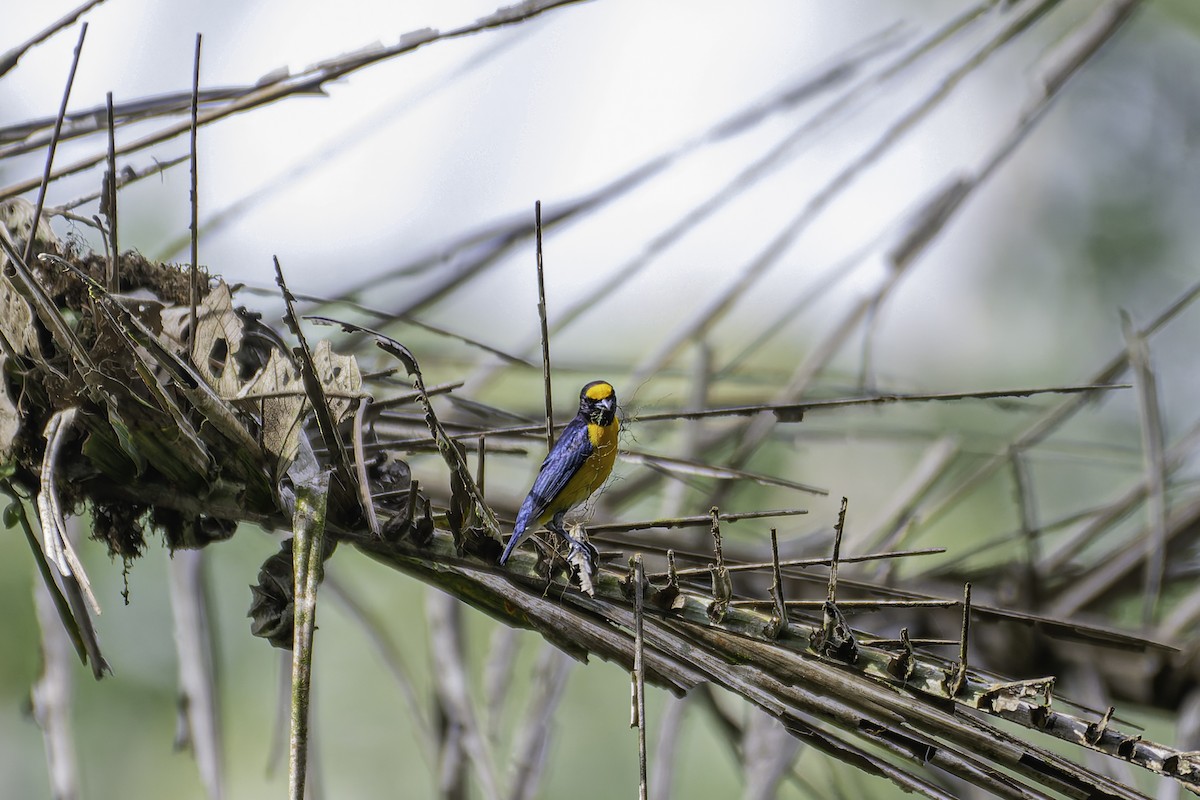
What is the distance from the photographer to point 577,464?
6.03ft

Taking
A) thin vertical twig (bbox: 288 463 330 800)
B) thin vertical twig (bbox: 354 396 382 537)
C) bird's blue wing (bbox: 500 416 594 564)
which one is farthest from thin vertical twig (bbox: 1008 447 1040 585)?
thin vertical twig (bbox: 288 463 330 800)

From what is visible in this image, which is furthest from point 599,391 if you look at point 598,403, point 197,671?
point 197,671

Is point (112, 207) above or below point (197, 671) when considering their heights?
above

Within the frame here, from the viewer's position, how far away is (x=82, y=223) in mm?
1882

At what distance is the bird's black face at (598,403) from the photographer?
198 centimetres

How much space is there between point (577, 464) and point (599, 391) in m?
A: 0.26

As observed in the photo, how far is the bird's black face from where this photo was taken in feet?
6.50

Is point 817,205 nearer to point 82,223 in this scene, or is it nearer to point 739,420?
point 739,420

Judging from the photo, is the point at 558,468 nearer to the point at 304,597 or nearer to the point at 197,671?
the point at 304,597

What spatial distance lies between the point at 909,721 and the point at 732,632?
25cm

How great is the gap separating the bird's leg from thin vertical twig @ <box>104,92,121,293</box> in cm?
84

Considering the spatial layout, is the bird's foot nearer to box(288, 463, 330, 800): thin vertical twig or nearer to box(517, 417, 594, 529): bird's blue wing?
box(517, 417, 594, 529): bird's blue wing

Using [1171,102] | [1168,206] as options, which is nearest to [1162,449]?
[1168,206]

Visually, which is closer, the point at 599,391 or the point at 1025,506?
the point at 599,391
